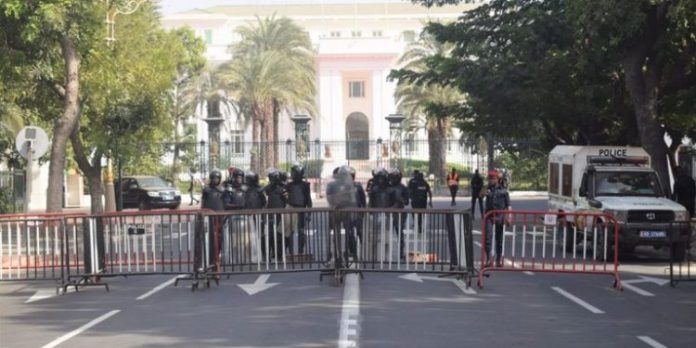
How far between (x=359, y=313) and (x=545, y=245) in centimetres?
461

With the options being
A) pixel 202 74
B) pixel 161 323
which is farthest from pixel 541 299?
pixel 202 74

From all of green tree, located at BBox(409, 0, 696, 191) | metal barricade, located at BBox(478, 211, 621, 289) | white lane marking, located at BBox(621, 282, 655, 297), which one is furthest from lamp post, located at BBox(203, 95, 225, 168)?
white lane marking, located at BBox(621, 282, 655, 297)

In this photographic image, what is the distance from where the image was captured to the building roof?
9375cm

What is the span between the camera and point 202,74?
181 feet

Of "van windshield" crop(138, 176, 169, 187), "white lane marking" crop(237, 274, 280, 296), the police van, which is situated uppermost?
the police van

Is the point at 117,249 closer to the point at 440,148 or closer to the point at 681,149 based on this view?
the point at 681,149

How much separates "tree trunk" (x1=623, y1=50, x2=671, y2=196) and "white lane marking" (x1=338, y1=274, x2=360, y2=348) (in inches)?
421

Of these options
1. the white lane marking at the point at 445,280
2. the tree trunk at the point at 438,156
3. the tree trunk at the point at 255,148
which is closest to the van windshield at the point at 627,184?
the white lane marking at the point at 445,280

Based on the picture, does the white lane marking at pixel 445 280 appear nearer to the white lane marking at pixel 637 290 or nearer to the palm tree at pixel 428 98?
the white lane marking at pixel 637 290

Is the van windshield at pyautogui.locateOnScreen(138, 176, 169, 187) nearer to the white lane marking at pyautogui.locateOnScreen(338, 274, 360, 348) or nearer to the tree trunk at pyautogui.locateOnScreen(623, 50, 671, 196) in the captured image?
the tree trunk at pyautogui.locateOnScreen(623, 50, 671, 196)

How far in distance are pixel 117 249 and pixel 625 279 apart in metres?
7.86

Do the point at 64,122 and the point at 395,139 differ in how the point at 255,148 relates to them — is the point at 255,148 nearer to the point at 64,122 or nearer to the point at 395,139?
the point at 395,139

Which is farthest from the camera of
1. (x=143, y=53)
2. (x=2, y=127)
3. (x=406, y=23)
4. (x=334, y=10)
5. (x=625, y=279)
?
(x=334, y=10)

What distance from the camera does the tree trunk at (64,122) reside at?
22.3 meters
